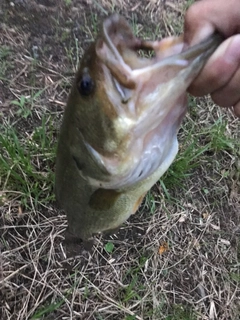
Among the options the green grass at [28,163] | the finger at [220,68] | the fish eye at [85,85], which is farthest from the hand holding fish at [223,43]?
the green grass at [28,163]

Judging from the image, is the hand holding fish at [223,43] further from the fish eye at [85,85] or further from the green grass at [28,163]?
the green grass at [28,163]

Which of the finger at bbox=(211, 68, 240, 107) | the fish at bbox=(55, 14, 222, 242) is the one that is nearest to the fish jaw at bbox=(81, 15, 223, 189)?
the fish at bbox=(55, 14, 222, 242)

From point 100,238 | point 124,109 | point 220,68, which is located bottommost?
point 100,238

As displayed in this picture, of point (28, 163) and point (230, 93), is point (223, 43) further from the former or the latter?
point (28, 163)

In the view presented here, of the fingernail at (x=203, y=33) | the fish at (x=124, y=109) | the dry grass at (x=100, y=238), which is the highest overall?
the fingernail at (x=203, y=33)

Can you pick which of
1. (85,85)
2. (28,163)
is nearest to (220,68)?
(85,85)

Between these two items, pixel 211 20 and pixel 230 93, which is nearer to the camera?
pixel 211 20

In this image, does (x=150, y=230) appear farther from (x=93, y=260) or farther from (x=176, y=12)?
(x=176, y=12)

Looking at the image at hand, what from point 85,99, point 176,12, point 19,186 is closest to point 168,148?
point 85,99
